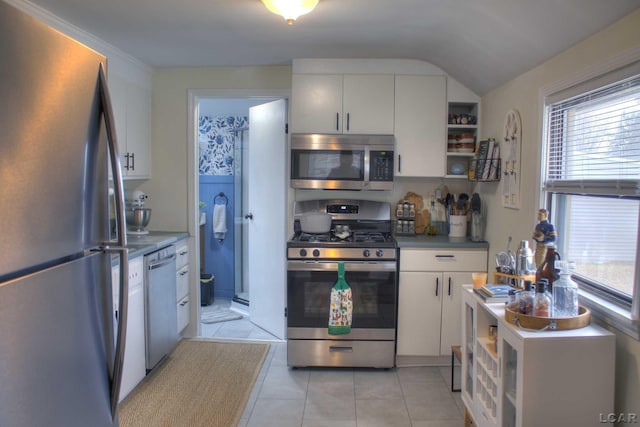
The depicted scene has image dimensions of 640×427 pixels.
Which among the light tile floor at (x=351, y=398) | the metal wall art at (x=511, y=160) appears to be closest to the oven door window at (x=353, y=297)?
the light tile floor at (x=351, y=398)

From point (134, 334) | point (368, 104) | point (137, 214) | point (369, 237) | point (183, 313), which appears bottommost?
point (183, 313)

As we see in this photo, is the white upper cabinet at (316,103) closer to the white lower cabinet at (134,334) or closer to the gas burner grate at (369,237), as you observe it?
the gas burner grate at (369,237)

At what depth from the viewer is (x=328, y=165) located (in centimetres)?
323

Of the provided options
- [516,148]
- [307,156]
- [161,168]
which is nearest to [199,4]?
[307,156]

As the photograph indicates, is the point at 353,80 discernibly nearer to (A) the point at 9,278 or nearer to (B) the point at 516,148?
(B) the point at 516,148

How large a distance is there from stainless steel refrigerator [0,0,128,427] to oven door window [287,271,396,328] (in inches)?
70.5

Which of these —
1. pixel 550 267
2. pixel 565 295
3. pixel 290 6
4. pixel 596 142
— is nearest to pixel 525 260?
pixel 550 267

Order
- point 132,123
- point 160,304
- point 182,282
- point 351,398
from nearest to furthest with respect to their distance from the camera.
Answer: point 351,398
point 160,304
point 132,123
point 182,282

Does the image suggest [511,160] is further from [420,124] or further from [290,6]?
[290,6]

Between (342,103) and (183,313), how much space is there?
2.04m

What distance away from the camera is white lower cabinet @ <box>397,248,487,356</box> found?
307 cm

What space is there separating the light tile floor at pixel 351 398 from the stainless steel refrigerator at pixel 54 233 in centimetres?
143

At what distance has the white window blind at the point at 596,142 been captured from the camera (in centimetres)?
168

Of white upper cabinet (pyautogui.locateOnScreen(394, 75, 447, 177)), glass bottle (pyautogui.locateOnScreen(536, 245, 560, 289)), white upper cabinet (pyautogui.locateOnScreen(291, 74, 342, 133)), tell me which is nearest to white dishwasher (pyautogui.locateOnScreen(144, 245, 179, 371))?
white upper cabinet (pyautogui.locateOnScreen(291, 74, 342, 133))
